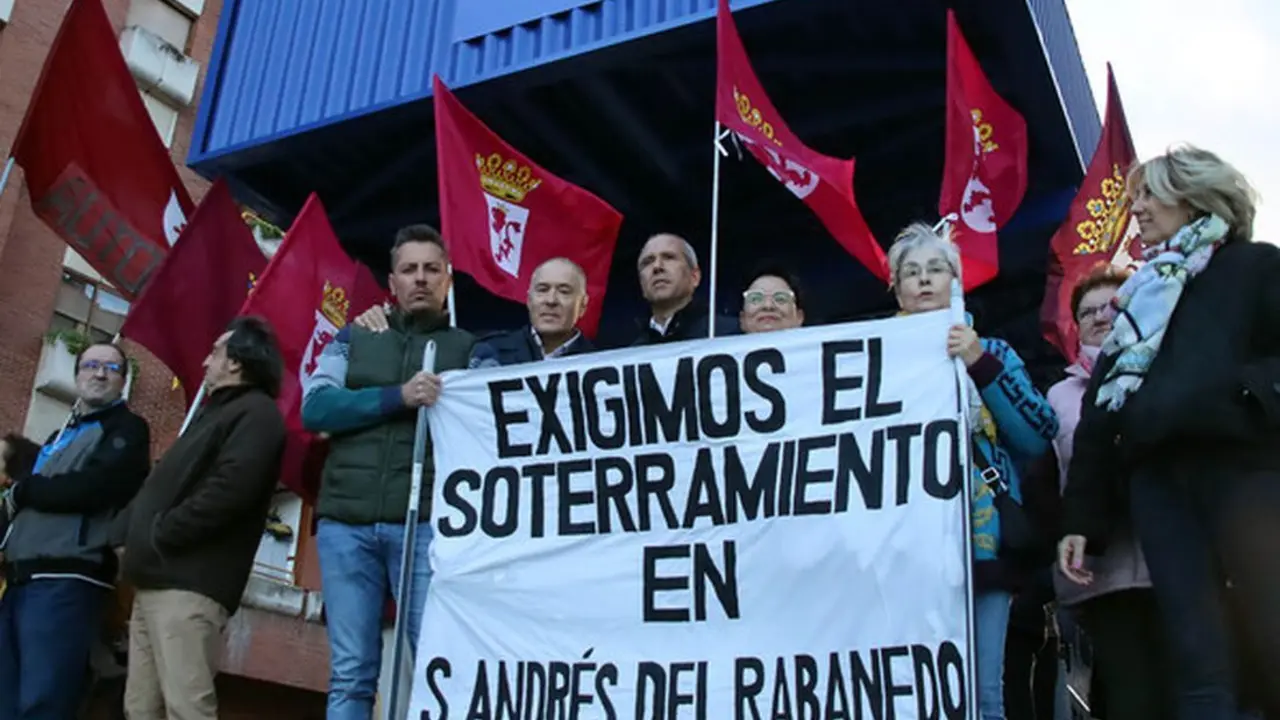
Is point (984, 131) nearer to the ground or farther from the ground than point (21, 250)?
nearer to the ground

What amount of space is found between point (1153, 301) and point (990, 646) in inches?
46.9

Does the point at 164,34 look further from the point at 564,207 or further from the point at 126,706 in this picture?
the point at 126,706

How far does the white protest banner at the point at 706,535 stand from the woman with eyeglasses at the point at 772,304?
0.69m

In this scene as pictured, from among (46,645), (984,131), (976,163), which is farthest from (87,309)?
(976,163)

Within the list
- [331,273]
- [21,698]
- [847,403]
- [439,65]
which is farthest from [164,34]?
[847,403]

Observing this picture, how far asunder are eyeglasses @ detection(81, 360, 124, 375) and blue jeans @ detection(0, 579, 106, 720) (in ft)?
3.19

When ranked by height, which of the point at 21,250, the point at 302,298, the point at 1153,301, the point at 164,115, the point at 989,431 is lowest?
the point at 989,431

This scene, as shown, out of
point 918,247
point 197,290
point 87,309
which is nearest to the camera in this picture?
point 918,247

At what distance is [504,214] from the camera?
24.0 feet

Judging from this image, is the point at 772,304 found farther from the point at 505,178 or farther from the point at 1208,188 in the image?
the point at 505,178

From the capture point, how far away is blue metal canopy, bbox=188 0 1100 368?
29.0ft

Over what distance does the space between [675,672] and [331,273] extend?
4.44 meters

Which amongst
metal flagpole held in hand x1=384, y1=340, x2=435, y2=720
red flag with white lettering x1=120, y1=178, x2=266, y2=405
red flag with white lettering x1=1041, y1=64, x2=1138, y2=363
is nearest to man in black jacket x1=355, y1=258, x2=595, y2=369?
metal flagpole held in hand x1=384, y1=340, x2=435, y2=720

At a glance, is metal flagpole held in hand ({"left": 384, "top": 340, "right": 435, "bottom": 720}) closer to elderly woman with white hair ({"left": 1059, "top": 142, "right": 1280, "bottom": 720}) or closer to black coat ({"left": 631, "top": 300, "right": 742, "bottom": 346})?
black coat ({"left": 631, "top": 300, "right": 742, "bottom": 346})
